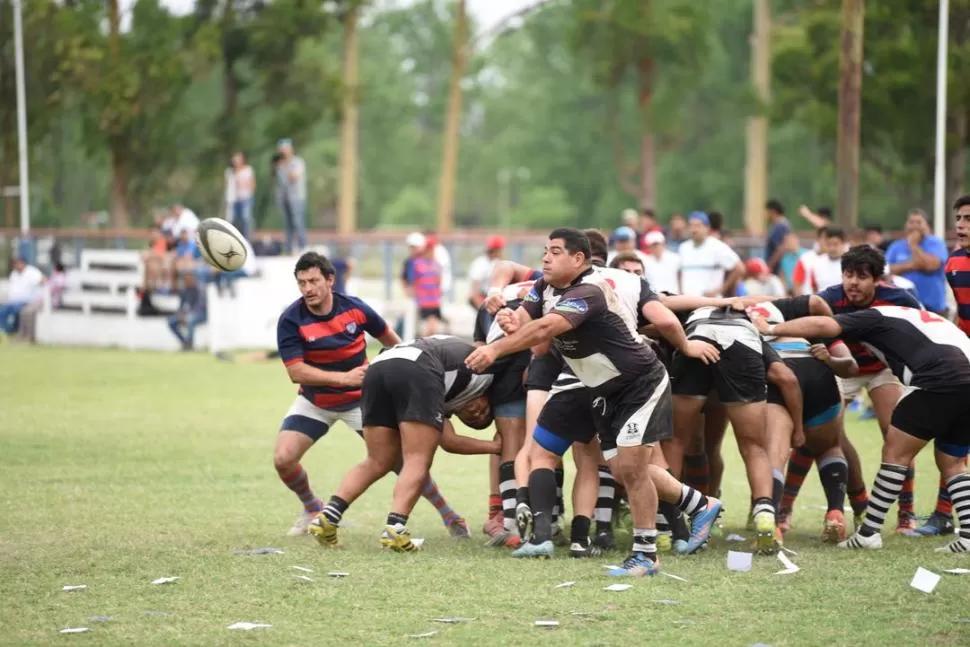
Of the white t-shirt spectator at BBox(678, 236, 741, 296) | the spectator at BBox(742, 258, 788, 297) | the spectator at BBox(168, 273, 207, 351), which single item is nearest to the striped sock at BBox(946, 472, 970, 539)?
the spectator at BBox(742, 258, 788, 297)

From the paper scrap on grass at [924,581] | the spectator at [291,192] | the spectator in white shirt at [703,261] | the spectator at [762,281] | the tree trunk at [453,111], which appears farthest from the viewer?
the tree trunk at [453,111]

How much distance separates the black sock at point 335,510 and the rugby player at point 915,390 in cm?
283

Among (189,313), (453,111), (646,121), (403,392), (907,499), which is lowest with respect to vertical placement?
(907,499)

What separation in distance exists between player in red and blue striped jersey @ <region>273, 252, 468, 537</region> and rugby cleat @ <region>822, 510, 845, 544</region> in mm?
2310

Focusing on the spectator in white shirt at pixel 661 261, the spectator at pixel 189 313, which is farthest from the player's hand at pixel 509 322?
the spectator at pixel 189 313

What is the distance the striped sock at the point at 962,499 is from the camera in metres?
8.70

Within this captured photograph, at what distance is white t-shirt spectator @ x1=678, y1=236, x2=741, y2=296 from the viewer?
17.2 meters

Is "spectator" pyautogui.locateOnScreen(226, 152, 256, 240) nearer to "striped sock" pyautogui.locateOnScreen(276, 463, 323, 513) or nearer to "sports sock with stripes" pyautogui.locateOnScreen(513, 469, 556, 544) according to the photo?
"striped sock" pyautogui.locateOnScreen(276, 463, 323, 513)

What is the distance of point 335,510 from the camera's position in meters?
8.88

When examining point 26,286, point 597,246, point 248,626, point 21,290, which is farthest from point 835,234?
point 21,290

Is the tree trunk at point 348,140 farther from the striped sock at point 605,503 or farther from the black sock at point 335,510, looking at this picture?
the black sock at point 335,510

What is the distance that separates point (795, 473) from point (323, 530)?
331cm

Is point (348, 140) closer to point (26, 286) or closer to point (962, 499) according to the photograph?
point (26, 286)

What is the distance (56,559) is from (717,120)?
5679 centimetres
